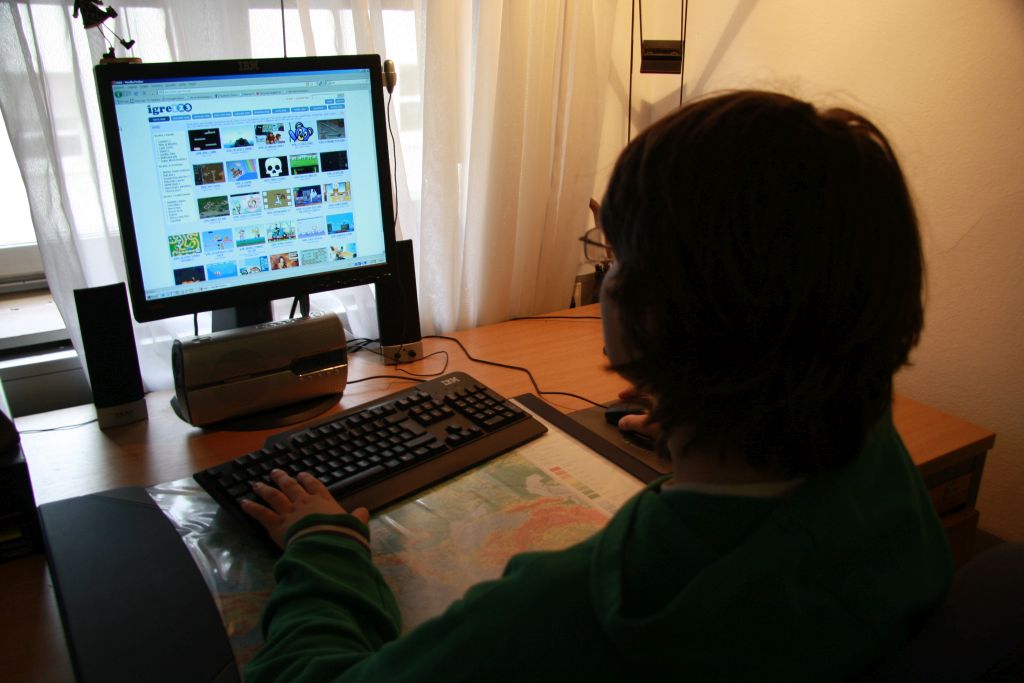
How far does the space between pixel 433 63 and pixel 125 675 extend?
1.12 metres

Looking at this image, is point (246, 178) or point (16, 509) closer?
point (16, 509)

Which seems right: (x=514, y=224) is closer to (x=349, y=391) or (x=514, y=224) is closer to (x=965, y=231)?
(x=349, y=391)

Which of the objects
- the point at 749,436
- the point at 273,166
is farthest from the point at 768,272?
the point at 273,166

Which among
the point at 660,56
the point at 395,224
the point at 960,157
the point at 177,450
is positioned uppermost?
the point at 660,56

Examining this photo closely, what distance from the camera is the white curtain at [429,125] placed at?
1.13 meters

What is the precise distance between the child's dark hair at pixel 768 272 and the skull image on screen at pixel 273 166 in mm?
664

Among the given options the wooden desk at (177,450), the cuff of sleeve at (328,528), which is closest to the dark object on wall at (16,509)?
the wooden desk at (177,450)

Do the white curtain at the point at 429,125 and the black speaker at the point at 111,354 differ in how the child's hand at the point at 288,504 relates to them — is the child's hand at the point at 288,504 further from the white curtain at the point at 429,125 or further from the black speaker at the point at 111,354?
the white curtain at the point at 429,125

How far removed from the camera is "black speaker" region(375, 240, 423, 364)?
1.33 meters

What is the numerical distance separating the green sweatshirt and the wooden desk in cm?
44

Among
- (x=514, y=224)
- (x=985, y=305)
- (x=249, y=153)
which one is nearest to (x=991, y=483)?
(x=985, y=305)

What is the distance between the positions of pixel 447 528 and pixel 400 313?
59 centimetres

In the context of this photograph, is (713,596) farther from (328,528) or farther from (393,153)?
(393,153)

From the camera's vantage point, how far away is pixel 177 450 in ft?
3.45
